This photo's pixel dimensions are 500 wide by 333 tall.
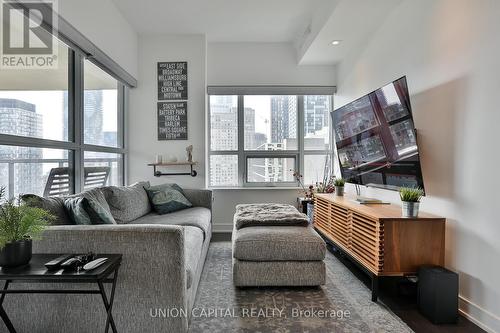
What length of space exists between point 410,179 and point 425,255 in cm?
60

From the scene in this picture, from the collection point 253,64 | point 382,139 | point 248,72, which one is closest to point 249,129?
point 248,72

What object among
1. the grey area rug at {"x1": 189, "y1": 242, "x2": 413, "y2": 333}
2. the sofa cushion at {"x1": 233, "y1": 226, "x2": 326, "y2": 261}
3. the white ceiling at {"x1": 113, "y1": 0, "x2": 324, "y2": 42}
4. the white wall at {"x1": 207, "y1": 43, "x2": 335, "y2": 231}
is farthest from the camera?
the white wall at {"x1": 207, "y1": 43, "x2": 335, "y2": 231}

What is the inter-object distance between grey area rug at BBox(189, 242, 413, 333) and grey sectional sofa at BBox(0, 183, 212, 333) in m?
0.36

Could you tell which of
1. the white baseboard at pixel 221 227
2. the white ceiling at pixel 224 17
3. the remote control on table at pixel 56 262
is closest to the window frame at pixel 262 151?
the white baseboard at pixel 221 227

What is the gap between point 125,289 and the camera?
4.87ft

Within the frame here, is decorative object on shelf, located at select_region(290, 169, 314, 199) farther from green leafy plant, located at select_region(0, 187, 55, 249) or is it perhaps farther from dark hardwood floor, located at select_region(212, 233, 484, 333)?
green leafy plant, located at select_region(0, 187, 55, 249)

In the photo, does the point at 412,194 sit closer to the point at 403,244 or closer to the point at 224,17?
the point at 403,244

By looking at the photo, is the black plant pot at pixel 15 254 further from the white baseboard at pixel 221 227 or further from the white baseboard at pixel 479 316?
the white baseboard at pixel 221 227

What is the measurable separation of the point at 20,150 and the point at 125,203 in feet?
3.04

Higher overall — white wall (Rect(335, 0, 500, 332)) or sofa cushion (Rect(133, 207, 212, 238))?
white wall (Rect(335, 0, 500, 332))

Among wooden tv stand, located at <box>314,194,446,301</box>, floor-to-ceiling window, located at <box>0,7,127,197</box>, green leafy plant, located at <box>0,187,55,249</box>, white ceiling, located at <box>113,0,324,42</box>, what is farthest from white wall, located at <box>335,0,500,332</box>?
floor-to-ceiling window, located at <box>0,7,127,197</box>

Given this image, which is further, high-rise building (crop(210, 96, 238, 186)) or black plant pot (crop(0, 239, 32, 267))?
high-rise building (crop(210, 96, 238, 186))

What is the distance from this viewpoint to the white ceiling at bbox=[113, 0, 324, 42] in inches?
126
